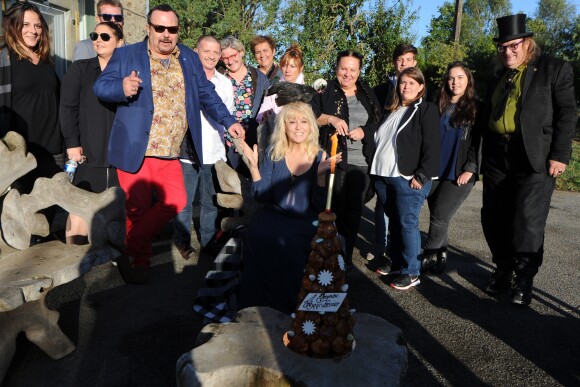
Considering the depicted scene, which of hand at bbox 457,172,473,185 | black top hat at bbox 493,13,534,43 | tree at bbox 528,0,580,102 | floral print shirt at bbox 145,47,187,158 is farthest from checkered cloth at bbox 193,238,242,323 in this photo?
tree at bbox 528,0,580,102

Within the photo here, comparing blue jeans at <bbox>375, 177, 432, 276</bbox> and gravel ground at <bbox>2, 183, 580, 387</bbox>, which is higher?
blue jeans at <bbox>375, 177, 432, 276</bbox>

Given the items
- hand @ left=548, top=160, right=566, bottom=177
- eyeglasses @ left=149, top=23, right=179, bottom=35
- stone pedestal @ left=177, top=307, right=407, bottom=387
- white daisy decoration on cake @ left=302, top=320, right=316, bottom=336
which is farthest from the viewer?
eyeglasses @ left=149, top=23, right=179, bottom=35

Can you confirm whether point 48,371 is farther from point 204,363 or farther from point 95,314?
point 204,363

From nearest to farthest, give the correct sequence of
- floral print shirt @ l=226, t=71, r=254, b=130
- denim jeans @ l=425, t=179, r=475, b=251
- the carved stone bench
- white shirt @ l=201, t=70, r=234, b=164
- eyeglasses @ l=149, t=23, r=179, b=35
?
the carved stone bench, eyeglasses @ l=149, t=23, r=179, b=35, denim jeans @ l=425, t=179, r=475, b=251, white shirt @ l=201, t=70, r=234, b=164, floral print shirt @ l=226, t=71, r=254, b=130

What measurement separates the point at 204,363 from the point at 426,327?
6.47ft

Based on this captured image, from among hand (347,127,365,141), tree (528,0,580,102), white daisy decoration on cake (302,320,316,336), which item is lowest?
white daisy decoration on cake (302,320,316,336)

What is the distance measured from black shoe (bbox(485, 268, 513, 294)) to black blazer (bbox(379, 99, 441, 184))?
1.02 metres

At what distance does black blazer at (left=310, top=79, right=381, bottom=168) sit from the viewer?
4.27m

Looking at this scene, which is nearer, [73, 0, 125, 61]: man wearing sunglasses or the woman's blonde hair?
the woman's blonde hair

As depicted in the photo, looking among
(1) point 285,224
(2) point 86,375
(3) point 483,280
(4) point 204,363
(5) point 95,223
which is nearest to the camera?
(4) point 204,363

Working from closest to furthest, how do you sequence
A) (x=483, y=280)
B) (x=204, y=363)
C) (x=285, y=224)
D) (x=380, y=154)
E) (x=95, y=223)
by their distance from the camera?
(x=204, y=363)
(x=95, y=223)
(x=285, y=224)
(x=380, y=154)
(x=483, y=280)

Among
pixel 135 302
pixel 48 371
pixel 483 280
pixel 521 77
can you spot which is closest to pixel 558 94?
pixel 521 77

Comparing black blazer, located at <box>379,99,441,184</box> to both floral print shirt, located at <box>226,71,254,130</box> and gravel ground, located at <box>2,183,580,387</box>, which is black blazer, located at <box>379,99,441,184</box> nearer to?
gravel ground, located at <box>2,183,580,387</box>

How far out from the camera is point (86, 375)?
111 inches
